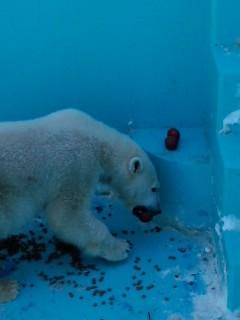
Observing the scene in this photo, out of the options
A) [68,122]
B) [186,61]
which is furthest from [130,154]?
[186,61]

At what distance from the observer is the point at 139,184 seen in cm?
417

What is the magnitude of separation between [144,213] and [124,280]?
0.51 meters

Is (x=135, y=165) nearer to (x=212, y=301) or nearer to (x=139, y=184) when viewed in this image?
(x=139, y=184)

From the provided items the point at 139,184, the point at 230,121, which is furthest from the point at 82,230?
the point at 230,121

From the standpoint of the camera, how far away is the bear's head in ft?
13.4

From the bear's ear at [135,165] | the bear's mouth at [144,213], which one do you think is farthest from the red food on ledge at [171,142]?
the bear's mouth at [144,213]

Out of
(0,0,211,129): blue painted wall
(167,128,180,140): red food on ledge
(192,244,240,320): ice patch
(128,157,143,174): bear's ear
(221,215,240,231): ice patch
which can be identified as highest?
(0,0,211,129): blue painted wall

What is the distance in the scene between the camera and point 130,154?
4086 millimetres

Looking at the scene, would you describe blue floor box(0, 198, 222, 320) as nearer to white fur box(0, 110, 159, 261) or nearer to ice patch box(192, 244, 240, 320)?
ice patch box(192, 244, 240, 320)

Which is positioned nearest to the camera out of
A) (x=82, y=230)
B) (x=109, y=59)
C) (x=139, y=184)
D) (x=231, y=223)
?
(x=231, y=223)

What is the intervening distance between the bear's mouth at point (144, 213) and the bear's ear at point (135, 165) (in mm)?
304

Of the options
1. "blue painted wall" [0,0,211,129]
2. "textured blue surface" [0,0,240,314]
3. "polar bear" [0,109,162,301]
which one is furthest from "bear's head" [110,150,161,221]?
"blue painted wall" [0,0,211,129]

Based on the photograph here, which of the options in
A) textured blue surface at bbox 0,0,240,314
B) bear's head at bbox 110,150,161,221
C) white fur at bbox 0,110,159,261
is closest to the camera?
white fur at bbox 0,110,159,261

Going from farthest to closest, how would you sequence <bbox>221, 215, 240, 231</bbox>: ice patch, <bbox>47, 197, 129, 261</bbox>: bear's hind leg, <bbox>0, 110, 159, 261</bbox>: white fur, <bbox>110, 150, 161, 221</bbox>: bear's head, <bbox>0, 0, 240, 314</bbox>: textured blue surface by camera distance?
<bbox>0, 0, 240, 314</bbox>: textured blue surface, <bbox>110, 150, 161, 221</bbox>: bear's head, <bbox>47, 197, 129, 261</bbox>: bear's hind leg, <bbox>0, 110, 159, 261</bbox>: white fur, <bbox>221, 215, 240, 231</bbox>: ice patch
